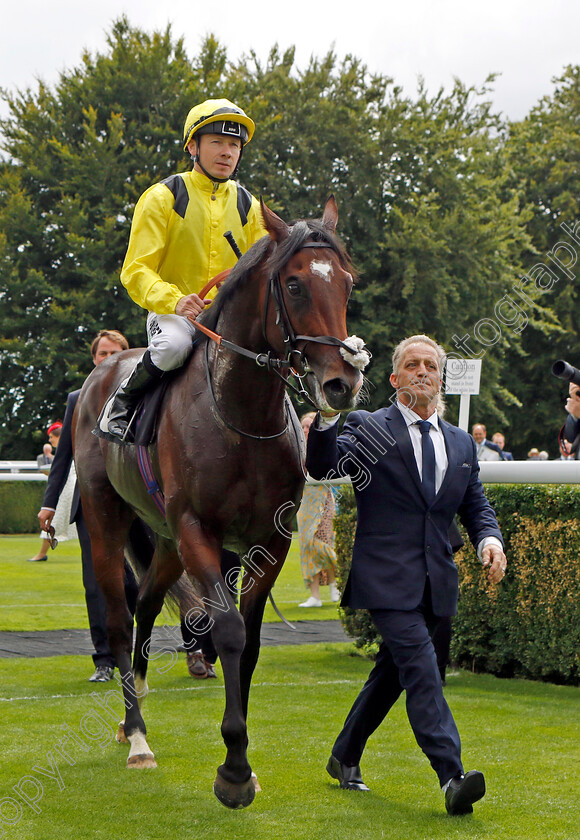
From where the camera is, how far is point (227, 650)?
3.79 m

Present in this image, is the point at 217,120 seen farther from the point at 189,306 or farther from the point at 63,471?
the point at 63,471

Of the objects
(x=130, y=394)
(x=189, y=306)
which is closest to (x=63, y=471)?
(x=130, y=394)

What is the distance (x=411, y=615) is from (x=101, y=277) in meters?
22.0

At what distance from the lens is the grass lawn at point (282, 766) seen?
3707mm

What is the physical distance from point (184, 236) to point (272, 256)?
41.1 inches

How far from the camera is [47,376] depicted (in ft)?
85.6

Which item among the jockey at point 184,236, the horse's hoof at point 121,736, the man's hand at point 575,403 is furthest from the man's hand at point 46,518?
the man's hand at point 575,403

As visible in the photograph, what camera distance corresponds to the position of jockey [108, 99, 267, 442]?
14.7ft

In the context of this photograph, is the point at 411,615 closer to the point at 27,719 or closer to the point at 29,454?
the point at 27,719

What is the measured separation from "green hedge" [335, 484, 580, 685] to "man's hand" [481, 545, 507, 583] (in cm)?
220

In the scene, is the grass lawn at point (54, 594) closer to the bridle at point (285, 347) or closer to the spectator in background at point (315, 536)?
the spectator in background at point (315, 536)

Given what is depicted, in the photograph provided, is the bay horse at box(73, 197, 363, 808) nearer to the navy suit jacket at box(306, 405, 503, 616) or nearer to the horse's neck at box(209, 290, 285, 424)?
the horse's neck at box(209, 290, 285, 424)

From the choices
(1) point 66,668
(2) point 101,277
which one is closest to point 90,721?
(1) point 66,668

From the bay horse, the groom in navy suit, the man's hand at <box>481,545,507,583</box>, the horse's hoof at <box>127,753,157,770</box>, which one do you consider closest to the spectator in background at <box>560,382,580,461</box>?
the groom in navy suit
